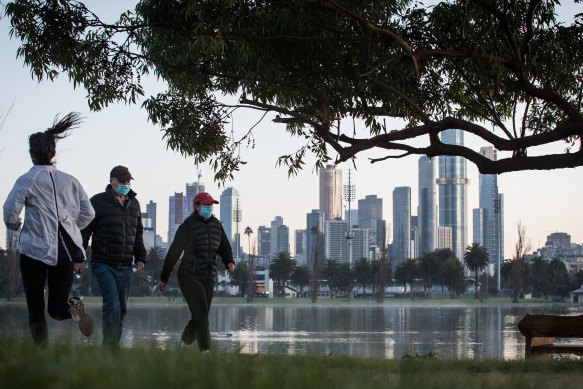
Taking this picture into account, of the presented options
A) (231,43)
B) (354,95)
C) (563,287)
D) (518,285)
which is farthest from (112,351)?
(563,287)

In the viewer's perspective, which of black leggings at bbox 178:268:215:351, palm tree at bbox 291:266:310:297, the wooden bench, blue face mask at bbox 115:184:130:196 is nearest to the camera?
blue face mask at bbox 115:184:130:196

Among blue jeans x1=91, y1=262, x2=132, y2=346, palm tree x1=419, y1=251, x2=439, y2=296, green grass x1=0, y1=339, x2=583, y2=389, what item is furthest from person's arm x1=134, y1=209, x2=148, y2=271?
palm tree x1=419, y1=251, x2=439, y2=296

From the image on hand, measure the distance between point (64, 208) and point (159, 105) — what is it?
724cm

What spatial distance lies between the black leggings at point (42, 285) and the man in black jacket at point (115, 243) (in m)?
0.97

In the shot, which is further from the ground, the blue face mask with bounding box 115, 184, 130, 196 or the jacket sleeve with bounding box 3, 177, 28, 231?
the blue face mask with bounding box 115, 184, 130, 196

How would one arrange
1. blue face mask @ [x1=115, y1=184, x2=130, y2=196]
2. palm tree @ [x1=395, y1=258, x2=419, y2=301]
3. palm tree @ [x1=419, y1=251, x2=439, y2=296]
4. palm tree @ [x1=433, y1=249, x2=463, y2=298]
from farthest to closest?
palm tree @ [x1=433, y1=249, x2=463, y2=298] < palm tree @ [x1=395, y1=258, x2=419, y2=301] < palm tree @ [x1=419, y1=251, x2=439, y2=296] < blue face mask @ [x1=115, y1=184, x2=130, y2=196]

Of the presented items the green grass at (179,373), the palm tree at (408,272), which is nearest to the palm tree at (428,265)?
the palm tree at (408,272)

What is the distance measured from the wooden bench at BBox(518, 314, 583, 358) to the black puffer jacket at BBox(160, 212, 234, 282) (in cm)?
397

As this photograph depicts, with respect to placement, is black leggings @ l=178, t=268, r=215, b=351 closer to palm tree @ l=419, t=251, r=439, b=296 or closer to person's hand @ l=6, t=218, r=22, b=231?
person's hand @ l=6, t=218, r=22, b=231

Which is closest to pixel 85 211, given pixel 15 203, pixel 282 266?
pixel 15 203

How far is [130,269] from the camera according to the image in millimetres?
7691

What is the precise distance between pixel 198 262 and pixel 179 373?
221 inches

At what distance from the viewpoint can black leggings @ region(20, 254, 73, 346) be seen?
6.13 m

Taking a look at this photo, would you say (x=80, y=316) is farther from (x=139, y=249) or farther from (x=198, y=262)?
(x=198, y=262)
